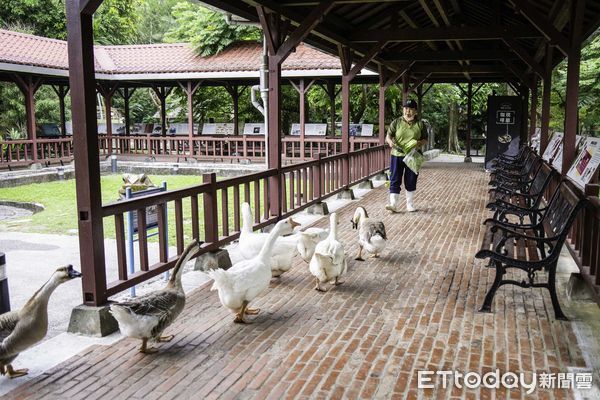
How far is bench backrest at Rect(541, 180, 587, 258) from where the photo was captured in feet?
14.9

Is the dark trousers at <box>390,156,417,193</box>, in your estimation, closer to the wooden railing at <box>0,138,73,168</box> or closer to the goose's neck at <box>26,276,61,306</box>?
the goose's neck at <box>26,276,61,306</box>

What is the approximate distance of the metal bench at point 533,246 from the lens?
4.60m

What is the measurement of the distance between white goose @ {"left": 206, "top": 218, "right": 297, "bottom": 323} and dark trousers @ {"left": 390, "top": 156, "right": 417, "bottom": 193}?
202 inches

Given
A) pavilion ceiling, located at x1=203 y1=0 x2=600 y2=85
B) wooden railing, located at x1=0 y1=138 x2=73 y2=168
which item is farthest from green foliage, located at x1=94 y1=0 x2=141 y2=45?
pavilion ceiling, located at x1=203 y1=0 x2=600 y2=85

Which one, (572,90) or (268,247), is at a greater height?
(572,90)

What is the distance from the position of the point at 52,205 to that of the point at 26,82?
24.6 ft

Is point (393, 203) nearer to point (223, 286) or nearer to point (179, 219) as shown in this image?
point (179, 219)

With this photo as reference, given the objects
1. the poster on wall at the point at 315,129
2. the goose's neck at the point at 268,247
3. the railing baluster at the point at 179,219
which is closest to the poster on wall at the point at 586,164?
the goose's neck at the point at 268,247

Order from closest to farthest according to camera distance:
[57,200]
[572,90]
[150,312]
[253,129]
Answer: [150,312]
[572,90]
[57,200]
[253,129]

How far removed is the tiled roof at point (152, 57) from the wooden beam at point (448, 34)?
6785mm

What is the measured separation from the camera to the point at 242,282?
4355 mm

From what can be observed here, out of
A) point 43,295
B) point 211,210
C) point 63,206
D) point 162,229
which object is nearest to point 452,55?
point 63,206

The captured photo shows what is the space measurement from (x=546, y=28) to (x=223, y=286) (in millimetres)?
5560

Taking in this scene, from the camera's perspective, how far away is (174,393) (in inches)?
133
